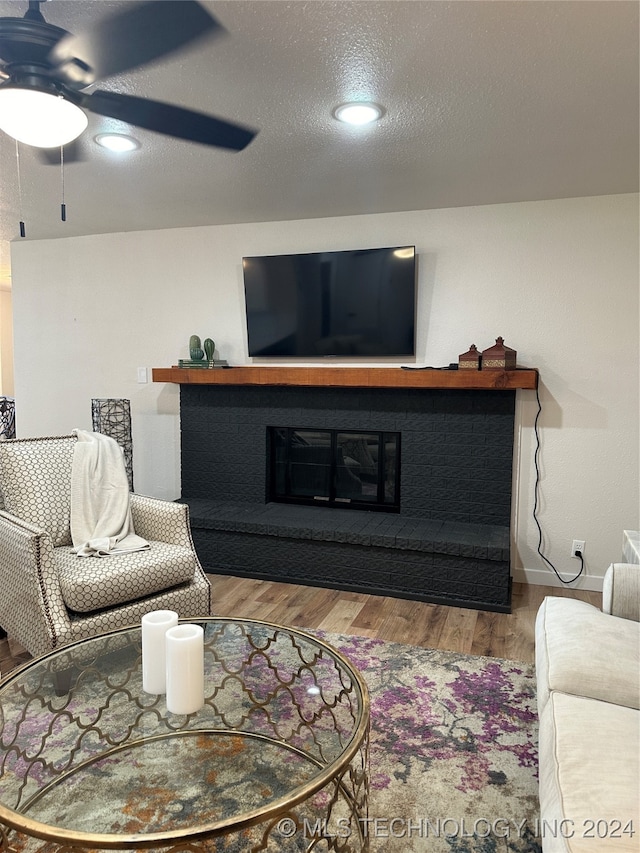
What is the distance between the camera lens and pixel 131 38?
5.67 ft

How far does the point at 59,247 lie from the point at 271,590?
10.2ft

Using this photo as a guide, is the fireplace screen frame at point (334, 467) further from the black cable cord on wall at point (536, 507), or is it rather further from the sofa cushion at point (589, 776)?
the sofa cushion at point (589, 776)

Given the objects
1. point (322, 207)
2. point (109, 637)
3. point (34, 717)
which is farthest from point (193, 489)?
point (34, 717)

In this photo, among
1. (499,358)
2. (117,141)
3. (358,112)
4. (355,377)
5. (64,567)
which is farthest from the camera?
(355,377)

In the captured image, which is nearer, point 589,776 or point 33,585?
point 589,776

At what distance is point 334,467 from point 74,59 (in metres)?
2.77

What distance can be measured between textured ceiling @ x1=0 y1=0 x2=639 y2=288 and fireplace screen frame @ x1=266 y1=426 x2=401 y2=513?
1433mm

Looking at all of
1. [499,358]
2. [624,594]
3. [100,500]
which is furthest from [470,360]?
→ [100,500]

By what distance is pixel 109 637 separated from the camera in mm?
1853

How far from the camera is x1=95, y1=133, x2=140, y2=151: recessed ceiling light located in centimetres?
245

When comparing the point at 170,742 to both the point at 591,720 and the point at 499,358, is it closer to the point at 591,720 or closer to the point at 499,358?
the point at 591,720

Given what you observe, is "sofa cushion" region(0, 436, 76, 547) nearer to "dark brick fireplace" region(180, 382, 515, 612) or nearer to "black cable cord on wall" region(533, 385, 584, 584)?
"dark brick fireplace" region(180, 382, 515, 612)

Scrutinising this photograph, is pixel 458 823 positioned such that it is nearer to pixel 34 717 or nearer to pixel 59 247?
pixel 34 717

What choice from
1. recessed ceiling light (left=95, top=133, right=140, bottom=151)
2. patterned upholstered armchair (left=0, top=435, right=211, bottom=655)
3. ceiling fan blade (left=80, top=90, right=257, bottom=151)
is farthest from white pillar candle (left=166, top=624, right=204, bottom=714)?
recessed ceiling light (left=95, top=133, right=140, bottom=151)
